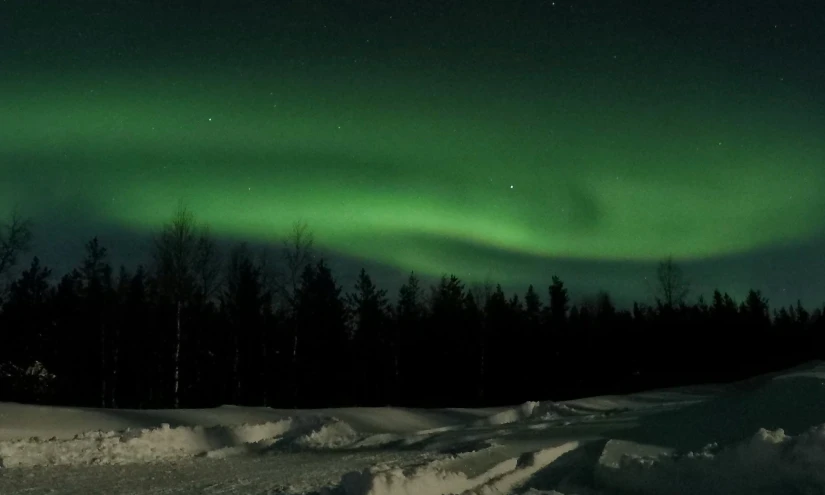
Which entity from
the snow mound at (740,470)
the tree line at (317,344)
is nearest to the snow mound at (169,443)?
the snow mound at (740,470)

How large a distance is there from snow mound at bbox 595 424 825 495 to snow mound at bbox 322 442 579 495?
812 millimetres

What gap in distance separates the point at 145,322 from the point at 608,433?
30.6 meters

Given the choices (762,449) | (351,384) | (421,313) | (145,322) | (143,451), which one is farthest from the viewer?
(421,313)

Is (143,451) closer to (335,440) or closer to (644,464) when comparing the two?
(335,440)

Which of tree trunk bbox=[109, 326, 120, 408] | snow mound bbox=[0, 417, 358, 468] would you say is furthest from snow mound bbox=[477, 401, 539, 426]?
tree trunk bbox=[109, 326, 120, 408]

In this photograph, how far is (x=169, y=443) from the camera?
378 inches

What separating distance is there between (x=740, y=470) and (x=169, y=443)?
7.11m

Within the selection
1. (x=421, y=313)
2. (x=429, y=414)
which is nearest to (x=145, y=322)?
(x=421, y=313)

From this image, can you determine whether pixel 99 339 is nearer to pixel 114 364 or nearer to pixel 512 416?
pixel 114 364

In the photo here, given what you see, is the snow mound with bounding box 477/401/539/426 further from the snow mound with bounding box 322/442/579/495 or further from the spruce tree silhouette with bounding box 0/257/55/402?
the spruce tree silhouette with bounding box 0/257/55/402

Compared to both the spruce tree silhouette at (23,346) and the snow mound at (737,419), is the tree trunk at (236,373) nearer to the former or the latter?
the spruce tree silhouette at (23,346)

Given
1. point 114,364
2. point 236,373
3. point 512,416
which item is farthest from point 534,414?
point 114,364

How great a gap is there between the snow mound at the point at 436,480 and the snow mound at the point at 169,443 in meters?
4.25

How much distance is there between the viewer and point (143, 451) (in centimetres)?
909
